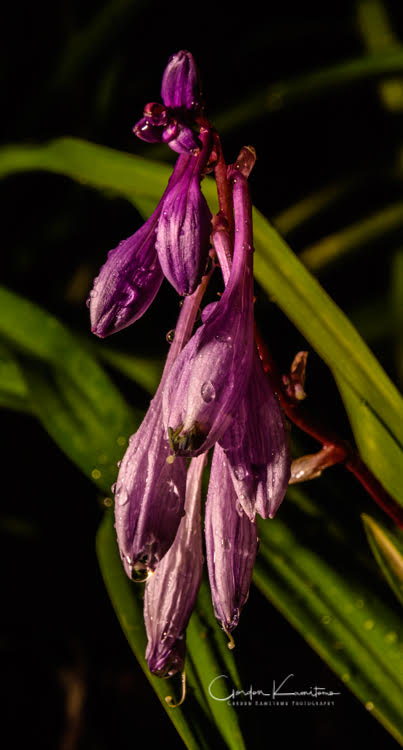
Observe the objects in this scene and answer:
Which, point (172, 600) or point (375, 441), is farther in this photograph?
point (375, 441)

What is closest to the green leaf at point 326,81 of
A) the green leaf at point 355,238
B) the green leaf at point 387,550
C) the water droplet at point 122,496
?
the green leaf at point 355,238

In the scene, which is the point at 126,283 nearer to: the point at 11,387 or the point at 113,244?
the point at 11,387

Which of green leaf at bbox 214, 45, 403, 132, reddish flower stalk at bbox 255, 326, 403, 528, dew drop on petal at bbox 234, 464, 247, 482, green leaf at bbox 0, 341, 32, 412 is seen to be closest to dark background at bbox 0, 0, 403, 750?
green leaf at bbox 214, 45, 403, 132

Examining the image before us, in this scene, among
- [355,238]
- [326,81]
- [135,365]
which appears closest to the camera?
[135,365]

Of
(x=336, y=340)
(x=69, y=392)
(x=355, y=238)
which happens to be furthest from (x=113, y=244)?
(x=336, y=340)

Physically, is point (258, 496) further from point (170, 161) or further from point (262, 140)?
point (262, 140)
